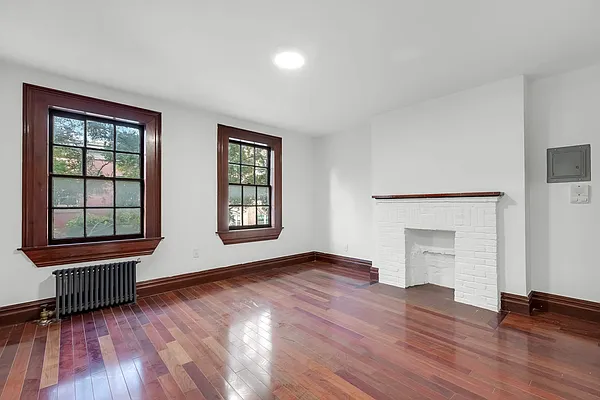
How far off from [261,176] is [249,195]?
16.9 inches

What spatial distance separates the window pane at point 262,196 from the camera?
5.09 meters

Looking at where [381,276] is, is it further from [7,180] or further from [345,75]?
[7,180]

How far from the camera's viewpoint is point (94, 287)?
318 cm

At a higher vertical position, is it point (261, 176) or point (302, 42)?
point (302, 42)

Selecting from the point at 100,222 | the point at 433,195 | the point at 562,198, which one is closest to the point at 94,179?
the point at 100,222

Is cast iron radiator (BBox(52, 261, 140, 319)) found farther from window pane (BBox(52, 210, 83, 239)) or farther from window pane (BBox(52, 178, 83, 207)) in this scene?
window pane (BBox(52, 178, 83, 207))

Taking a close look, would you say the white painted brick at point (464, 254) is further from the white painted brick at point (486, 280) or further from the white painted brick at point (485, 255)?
the white painted brick at point (486, 280)

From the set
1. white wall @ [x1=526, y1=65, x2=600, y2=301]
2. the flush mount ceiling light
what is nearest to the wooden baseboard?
white wall @ [x1=526, y1=65, x2=600, y2=301]

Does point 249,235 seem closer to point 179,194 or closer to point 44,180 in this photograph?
point 179,194

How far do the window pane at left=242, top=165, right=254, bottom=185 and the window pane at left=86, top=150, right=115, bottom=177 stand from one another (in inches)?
74.5

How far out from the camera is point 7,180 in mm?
2822

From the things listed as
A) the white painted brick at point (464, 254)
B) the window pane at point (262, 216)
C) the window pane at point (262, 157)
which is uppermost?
the window pane at point (262, 157)

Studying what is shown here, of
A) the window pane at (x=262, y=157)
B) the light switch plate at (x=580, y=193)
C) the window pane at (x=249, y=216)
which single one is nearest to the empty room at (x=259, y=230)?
the light switch plate at (x=580, y=193)

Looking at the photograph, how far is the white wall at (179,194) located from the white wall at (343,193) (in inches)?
10.4
